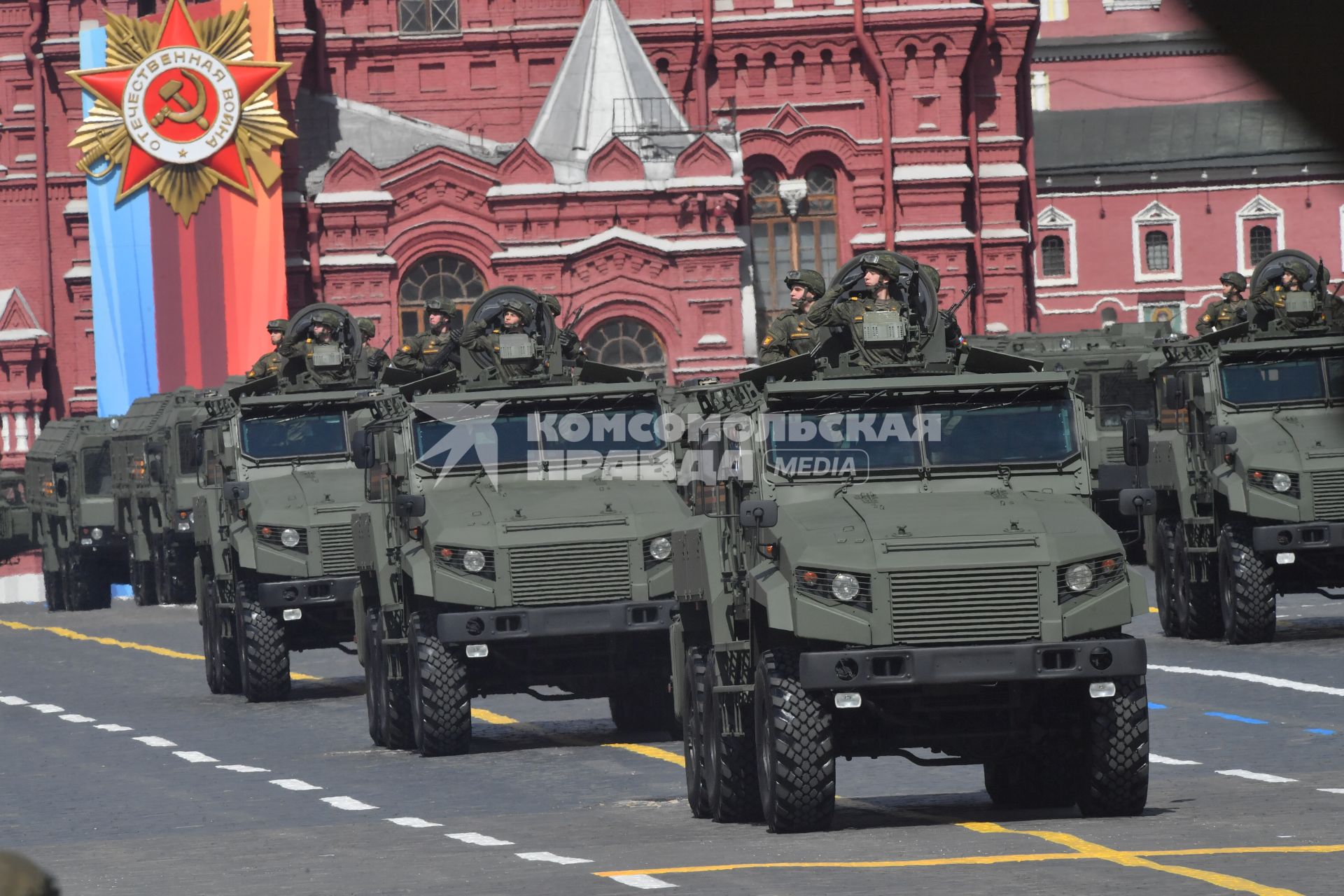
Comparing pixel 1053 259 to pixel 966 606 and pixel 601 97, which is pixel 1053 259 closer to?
pixel 601 97

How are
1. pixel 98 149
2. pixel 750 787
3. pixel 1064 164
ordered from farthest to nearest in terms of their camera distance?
pixel 1064 164
pixel 98 149
pixel 750 787

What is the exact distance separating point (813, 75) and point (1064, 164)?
39721 mm

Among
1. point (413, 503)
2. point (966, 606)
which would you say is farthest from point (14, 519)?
point (966, 606)

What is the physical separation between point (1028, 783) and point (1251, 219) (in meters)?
78.1

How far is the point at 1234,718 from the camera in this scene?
48.6 ft

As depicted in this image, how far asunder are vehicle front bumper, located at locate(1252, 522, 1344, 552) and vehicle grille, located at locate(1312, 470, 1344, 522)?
5.0 inches

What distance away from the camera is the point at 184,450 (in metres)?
21.9

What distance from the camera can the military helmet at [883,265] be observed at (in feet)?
37.1

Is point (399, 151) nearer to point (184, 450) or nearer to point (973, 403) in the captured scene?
point (184, 450)

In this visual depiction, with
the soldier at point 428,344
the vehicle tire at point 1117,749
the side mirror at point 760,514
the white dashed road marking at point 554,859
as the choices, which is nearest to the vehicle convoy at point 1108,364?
the soldier at point 428,344

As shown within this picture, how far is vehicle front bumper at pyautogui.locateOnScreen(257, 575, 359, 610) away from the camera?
1875 centimetres

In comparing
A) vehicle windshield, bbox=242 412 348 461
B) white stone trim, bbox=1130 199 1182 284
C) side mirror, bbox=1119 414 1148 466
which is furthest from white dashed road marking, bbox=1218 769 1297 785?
white stone trim, bbox=1130 199 1182 284

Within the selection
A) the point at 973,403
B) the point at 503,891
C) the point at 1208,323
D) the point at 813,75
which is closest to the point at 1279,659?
the point at 1208,323

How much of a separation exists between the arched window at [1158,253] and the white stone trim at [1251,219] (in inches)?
93.1
